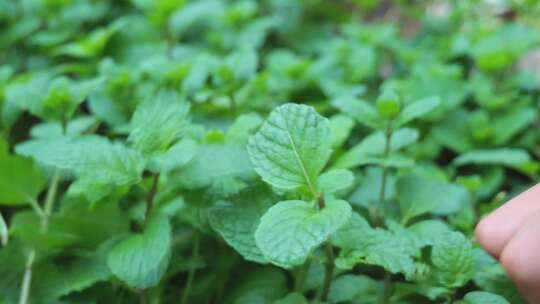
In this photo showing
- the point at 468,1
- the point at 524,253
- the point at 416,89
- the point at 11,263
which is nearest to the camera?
the point at 524,253

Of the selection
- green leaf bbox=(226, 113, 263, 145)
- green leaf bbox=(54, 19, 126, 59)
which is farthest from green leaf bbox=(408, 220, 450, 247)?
green leaf bbox=(54, 19, 126, 59)

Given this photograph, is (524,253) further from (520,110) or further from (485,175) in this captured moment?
(520,110)

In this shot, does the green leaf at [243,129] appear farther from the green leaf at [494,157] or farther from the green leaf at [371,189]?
the green leaf at [494,157]

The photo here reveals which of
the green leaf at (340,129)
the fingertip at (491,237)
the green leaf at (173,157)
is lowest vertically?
the fingertip at (491,237)

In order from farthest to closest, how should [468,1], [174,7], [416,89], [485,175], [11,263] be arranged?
1. [468,1]
2. [174,7]
3. [416,89]
4. [485,175]
5. [11,263]

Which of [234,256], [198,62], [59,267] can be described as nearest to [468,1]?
[198,62]

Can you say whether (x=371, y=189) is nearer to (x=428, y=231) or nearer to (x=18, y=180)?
(x=428, y=231)

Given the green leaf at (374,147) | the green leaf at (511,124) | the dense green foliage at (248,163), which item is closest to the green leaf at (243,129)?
the dense green foliage at (248,163)
